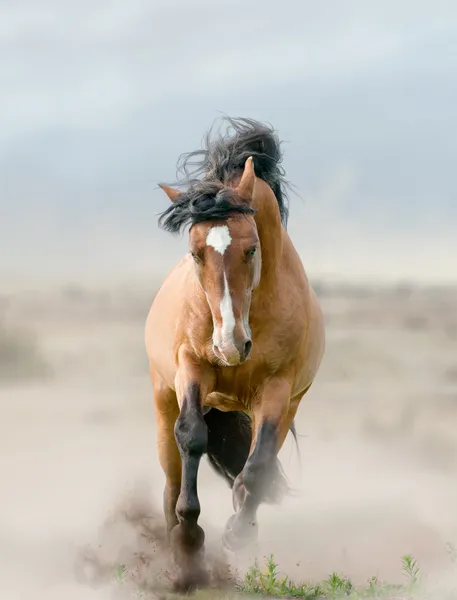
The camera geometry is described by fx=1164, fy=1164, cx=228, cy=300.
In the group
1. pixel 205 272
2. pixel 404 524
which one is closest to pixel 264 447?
pixel 205 272

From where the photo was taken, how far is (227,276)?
7.30 metres

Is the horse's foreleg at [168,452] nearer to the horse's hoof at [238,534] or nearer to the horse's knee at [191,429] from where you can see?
the horse's knee at [191,429]

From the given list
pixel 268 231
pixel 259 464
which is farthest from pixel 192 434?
pixel 268 231

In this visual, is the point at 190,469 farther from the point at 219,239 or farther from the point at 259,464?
the point at 219,239

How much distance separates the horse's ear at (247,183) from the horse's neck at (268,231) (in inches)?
6.3

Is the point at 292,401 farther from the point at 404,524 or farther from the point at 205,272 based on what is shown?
the point at 404,524

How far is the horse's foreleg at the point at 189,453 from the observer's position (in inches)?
306

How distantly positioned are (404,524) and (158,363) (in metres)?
4.29

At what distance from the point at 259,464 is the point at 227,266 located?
55.2 inches

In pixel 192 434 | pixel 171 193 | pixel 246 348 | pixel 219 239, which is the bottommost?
pixel 192 434

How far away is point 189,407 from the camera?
26.0 feet

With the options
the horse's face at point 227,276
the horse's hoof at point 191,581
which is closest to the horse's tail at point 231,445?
the horse's hoof at point 191,581

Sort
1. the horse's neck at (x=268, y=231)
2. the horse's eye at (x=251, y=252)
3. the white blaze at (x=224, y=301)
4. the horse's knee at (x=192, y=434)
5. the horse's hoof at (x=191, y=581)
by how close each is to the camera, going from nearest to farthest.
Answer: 1. the white blaze at (x=224, y=301)
2. the horse's eye at (x=251, y=252)
3. the horse's knee at (x=192, y=434)
4. the horse's neck at (x=268, y=231)
5. the horse's hoof at (x=191, y=581)

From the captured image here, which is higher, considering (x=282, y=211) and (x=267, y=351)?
(x=282, y=211)
